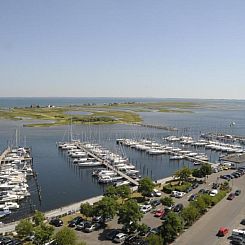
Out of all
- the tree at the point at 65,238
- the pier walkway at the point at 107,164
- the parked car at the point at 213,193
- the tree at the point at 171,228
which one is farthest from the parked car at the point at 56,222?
the pier walkway at the point at 107,164

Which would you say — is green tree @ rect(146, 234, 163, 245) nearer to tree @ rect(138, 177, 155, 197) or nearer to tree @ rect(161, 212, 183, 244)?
tree @ rect(161, 212, 183, 244)

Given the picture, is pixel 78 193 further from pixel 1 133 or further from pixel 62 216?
pixel 1 133

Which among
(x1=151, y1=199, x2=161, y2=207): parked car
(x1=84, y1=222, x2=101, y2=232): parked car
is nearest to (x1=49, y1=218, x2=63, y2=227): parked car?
(x1=84, y1=222, x2=101, y2=232): parked car

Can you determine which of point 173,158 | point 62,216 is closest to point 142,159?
point 173,158

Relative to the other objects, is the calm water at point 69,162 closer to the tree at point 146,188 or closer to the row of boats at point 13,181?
the row of boats at point 13,181

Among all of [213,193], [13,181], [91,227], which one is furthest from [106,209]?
[13,181]
